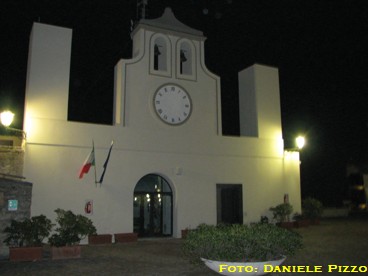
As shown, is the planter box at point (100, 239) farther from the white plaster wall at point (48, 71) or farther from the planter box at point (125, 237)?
the white plaster wall at point (48, 71)

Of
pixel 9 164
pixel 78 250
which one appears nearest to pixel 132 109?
pixel 9 164

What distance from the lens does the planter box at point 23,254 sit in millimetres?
11273

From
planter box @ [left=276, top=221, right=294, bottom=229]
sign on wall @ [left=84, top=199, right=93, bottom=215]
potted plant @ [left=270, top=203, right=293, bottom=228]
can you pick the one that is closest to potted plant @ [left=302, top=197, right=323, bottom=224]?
planter box @ [left=276, top=221, right=294, bottom=229]

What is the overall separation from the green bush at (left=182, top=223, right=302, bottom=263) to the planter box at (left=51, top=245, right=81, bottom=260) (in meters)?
4.91

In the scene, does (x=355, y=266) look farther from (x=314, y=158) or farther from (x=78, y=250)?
(x=314, y=158)

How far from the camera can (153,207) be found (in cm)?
1691

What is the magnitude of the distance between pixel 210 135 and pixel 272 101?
14.5 ft

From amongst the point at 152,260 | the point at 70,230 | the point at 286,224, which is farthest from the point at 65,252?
the point at 286,224

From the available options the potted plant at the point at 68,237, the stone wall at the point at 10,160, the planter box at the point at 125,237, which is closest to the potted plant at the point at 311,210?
the planter box at the point at 125,237

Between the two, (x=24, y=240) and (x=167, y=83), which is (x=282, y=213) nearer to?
(x=167, y=83)

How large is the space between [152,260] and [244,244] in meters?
4.31

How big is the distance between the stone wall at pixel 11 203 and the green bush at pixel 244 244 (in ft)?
20.7

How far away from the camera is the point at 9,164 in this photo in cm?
1441

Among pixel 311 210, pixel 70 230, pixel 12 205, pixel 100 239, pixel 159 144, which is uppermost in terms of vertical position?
pixel 159 144
